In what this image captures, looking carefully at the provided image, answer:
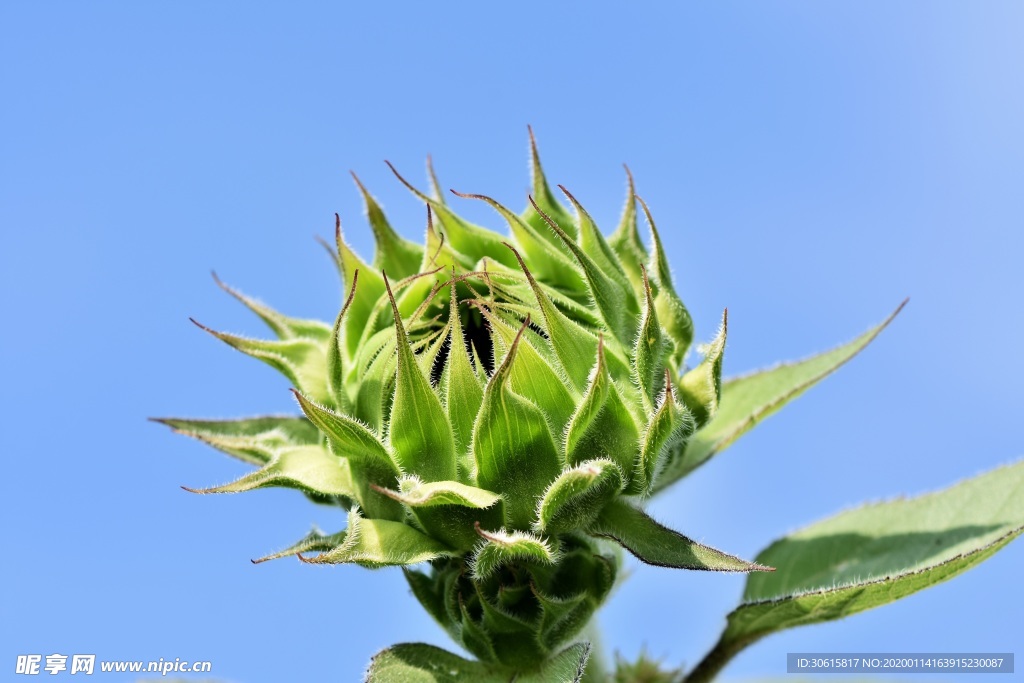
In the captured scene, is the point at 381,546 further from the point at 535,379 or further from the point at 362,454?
the point at 535,379

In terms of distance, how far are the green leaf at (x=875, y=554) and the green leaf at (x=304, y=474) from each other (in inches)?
55.5

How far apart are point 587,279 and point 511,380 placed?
474 mm

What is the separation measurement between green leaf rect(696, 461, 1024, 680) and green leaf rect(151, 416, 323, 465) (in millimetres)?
1582

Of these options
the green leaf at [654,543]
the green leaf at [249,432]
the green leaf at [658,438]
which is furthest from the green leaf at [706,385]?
the green leaf at [249,432]

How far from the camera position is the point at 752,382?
161 inches

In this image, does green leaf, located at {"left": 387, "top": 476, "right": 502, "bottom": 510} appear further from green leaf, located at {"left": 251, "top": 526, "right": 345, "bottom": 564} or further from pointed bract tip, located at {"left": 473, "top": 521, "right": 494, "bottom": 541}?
green leaf, located at {"left": 251, "top": 526, "right": 345, "bottom": 564}

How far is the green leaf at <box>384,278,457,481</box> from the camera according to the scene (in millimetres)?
3097

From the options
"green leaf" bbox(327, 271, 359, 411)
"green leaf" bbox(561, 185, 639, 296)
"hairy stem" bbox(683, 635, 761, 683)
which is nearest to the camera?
"green leaf" bbox(327, 271, 359, 411)

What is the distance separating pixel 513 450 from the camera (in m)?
3.09

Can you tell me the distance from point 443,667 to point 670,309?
1308mm

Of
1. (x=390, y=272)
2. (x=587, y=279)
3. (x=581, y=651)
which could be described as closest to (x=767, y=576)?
(x=581, y=651)

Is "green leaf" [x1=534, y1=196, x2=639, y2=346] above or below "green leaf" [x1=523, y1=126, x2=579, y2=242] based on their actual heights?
below

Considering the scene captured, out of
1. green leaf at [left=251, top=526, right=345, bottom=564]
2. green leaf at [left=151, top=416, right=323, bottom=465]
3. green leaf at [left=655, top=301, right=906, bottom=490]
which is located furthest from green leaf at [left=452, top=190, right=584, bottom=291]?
green leaf at [left=251, top=526, right=345, bottom=564]

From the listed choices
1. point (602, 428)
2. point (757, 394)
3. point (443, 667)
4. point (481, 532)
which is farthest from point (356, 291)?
point (757, 394)
